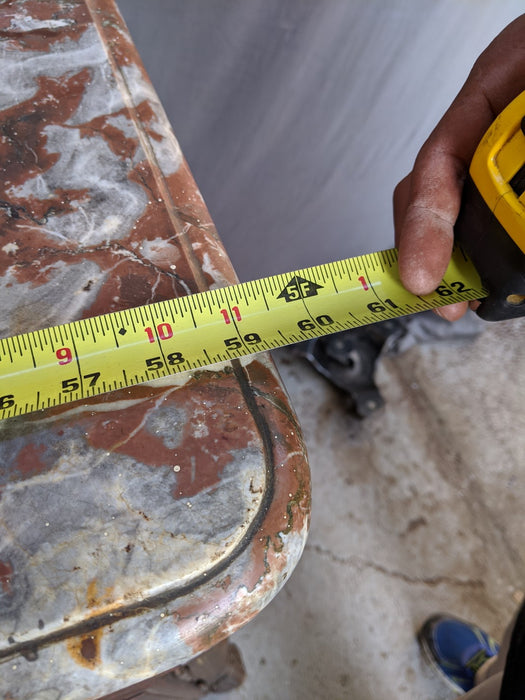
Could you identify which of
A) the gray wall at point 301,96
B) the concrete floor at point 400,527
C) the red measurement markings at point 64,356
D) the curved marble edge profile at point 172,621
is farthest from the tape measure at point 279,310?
the concrete floor at point 400,527

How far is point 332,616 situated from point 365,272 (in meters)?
1.14

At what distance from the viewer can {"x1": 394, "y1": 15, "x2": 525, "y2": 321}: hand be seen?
734 mm

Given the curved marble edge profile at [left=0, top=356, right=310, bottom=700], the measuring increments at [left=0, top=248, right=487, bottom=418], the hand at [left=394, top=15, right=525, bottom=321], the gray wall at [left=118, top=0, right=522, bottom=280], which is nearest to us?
the curved marble edge profile at [left=0, top=356, right=310, bottom=700]

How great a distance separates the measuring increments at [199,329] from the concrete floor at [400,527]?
1.07 m

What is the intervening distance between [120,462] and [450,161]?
68 centimetres

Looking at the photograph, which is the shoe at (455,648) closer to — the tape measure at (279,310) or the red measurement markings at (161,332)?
the tape measure at (279,310)

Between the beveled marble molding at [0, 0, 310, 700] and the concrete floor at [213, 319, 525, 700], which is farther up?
the beveled marble molding at [0, 0, 310, 700]

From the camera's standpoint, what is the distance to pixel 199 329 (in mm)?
656

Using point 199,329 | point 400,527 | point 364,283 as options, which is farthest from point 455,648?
point 199,329

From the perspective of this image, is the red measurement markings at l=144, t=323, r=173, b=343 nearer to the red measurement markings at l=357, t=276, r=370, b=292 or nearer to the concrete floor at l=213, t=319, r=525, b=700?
the red measurement markings at l=357, t=276, r=370, b=292

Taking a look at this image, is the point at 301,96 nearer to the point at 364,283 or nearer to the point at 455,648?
the point at 364,283

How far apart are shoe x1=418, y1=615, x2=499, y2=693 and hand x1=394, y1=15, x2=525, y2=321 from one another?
105 cm

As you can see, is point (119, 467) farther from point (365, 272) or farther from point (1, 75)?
point (1, 75)

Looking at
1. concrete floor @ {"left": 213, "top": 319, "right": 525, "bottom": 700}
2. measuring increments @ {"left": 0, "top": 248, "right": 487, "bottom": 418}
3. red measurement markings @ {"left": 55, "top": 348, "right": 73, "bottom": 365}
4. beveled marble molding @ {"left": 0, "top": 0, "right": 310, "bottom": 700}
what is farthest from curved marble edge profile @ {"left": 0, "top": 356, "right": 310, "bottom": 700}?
concrete floor @ {"left": 213, "top": 319, "right": 525, "bottom": 700}
